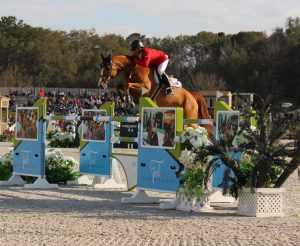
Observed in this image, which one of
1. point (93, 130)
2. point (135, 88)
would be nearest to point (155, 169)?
point (135, 88)

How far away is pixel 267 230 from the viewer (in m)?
7.31

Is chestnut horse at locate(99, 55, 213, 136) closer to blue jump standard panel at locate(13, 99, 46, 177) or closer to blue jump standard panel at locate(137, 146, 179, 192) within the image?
blue jump standard panel at locate(13, 99, 46, 177)

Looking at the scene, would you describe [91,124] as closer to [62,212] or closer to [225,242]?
[62,212]

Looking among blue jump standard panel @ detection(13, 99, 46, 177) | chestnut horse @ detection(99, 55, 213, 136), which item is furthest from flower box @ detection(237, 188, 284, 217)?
blue jump standard panel @ detection(13, 99, 46, 177)

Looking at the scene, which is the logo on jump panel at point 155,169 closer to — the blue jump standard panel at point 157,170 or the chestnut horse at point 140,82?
the blue jump standard panel at point 157,170

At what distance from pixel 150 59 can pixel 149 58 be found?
0.05 m

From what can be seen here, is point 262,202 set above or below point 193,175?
below

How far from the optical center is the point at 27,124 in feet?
41.3

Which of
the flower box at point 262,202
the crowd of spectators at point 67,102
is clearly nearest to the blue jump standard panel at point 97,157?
the flower box at point 262,202

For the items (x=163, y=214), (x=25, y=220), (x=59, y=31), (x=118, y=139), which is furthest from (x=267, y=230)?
(x=59, y=31)

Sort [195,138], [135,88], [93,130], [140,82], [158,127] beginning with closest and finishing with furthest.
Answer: [195,138], [158,127], [135,88], [140,82], [93,130]

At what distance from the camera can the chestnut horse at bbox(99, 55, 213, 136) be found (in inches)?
464

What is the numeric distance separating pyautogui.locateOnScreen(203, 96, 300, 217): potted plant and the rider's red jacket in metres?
3.55

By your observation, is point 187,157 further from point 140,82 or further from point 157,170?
point 140,82
